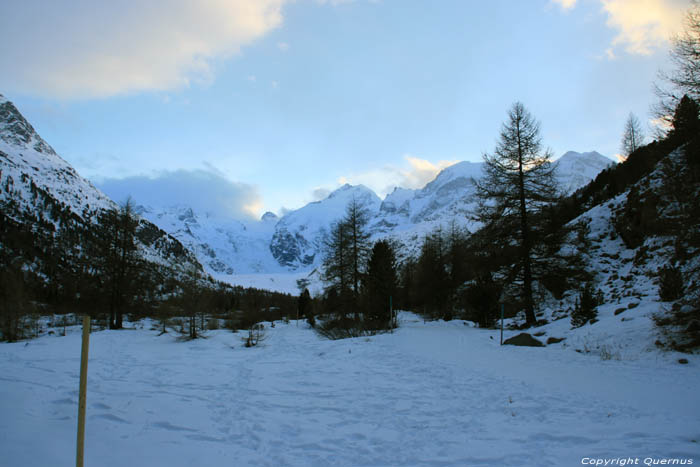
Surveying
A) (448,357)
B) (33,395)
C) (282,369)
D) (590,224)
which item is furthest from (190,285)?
(590,224)

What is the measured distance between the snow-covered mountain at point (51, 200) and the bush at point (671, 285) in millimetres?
73306

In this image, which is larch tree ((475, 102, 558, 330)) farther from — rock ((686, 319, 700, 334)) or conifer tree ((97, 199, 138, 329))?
conifer tree ((97, 199, 138, 329))

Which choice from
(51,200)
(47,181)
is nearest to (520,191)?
(51,200)

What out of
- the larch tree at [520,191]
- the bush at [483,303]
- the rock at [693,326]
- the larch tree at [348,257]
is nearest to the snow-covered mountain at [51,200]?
the larch tree at [348,257]

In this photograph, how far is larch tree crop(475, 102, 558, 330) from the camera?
50.0ft

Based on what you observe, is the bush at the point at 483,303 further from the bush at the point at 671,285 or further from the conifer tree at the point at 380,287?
the bush at the point at 671,285

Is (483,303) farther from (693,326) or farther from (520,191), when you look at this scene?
(693,326)

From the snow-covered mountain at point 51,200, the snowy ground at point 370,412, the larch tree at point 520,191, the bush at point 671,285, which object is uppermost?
the snow-covered mountain at point 51,200

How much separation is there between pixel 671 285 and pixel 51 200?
167 metres

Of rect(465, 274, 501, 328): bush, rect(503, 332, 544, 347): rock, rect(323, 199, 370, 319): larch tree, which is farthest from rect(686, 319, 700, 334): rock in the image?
rect(323, 199, 370, 319): larch tree

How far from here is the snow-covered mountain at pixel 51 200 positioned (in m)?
105

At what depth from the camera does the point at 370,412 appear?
614 cm

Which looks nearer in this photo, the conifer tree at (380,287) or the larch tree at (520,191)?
the larch tree at (520,191)

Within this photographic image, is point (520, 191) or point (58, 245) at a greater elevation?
point (58, 245)
